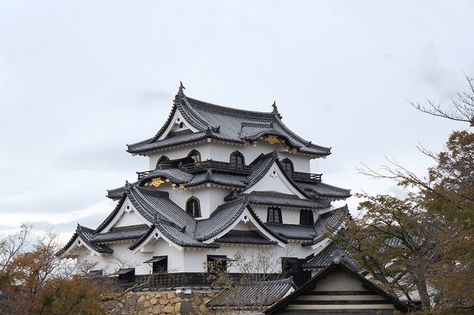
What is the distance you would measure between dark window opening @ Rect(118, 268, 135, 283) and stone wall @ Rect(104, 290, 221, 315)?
2.13 metres

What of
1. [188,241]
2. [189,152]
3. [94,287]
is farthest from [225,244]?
[94,287]

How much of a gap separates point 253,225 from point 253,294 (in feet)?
23.4

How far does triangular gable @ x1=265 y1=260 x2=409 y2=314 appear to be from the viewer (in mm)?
17453

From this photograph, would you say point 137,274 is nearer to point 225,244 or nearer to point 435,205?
point 225,244

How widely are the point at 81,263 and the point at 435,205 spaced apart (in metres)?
26.2

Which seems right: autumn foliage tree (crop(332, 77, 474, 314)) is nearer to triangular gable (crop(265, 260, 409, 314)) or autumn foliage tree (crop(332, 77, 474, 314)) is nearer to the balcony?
triangular gable (crop(265, 260, 409, 314))

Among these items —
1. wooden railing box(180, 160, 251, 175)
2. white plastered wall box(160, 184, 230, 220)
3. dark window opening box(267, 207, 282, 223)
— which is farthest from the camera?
dark window opening box(267, 207, 282, 223)

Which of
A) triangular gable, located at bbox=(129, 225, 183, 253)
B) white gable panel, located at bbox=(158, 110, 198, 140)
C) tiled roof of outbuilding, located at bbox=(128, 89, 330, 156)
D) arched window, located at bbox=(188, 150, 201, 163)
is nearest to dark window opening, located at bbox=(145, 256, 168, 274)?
triangular gable, located at bbox=(129, 225, 183, 253)

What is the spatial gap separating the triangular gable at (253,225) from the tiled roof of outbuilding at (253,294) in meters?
4.25

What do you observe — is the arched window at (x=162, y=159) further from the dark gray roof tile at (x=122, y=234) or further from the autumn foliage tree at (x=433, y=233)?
the autumn foliage tree at (x=433, y=233)

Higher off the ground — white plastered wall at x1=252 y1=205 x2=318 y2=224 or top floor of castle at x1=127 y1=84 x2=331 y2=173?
top floor of castle at x1=127 y1=84 x2=331 y2=173

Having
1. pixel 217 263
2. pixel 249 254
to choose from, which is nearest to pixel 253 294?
pixel 217 263

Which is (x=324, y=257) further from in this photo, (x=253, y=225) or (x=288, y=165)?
(x=288, y=165)

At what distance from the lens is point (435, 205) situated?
15109 mm
